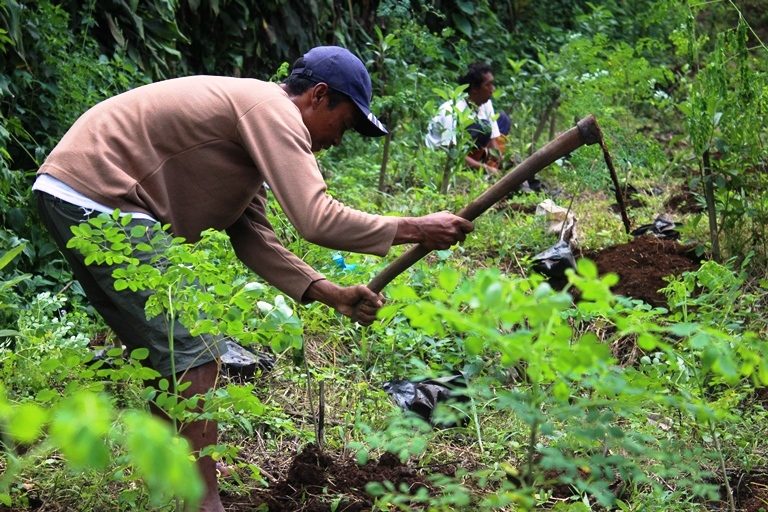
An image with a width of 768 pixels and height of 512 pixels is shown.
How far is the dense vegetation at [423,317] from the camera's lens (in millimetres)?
2020

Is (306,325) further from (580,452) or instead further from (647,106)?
(647,106)

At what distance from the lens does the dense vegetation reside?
202 centimetres

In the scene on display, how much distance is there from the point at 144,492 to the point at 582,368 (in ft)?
5.33

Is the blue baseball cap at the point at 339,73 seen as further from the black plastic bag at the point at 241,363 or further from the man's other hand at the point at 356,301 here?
the black plastic bag at the point at 241,363

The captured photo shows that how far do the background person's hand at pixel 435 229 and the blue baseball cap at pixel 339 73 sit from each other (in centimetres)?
45

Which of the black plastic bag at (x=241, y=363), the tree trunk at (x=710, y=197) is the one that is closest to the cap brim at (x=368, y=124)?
the black plastic bag at (x=241, y=363)

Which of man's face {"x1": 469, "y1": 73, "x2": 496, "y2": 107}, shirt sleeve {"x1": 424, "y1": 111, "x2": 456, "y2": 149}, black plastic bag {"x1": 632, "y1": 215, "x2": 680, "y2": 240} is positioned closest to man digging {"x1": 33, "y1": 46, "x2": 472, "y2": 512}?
black plastic bag {"x1": 632, "y1": 215, "x2": 680, "y2": 240}

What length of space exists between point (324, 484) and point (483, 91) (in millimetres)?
5498

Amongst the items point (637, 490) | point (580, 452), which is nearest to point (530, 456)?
point (637, 490)

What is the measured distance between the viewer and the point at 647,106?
11.0 m

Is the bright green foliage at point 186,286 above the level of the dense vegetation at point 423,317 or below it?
above

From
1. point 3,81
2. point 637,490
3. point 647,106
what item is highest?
point 3,81

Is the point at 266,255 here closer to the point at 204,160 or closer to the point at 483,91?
the point at 204,160

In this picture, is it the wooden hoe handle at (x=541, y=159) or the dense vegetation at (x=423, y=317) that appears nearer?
the dense vegetation at (x=423, y=317)
